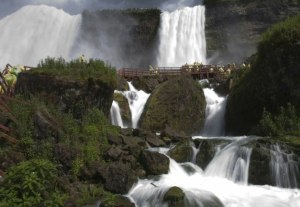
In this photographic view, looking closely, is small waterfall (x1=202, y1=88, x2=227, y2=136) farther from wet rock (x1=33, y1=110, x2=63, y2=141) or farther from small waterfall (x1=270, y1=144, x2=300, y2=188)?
wet rock (x1=33, y1=110, x2=63, y2=141)

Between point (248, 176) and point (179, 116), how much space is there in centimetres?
796

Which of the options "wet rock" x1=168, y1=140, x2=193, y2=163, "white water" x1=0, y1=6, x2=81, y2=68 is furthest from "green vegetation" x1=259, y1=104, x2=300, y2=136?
"white water" x1=0, y1=6, x2=81, y2=68

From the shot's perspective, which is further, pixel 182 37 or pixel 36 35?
pixel 36 35

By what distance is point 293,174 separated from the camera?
12742 millimetres

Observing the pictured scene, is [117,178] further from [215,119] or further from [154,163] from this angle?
[215,119]

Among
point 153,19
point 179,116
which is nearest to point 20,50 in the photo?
point 153,19

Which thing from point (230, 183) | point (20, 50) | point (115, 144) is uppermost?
point (20, 50)

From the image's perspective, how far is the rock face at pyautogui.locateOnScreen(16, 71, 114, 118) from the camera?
16.1 meters

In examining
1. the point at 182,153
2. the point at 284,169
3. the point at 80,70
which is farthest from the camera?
the point at 80,70

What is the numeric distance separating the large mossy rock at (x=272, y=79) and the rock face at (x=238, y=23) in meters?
24.3

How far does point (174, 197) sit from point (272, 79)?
874cm

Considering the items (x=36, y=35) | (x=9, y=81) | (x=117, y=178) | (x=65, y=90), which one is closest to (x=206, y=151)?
(x=117, y=178)

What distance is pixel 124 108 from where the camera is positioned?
21.6 metres

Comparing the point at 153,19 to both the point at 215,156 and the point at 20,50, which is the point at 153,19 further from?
the point at 215,156
